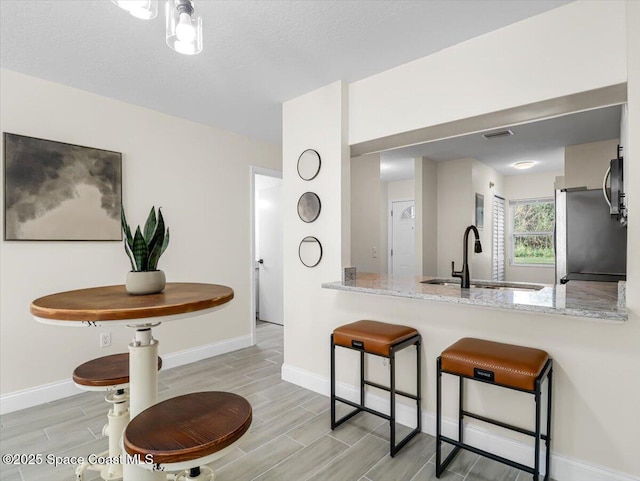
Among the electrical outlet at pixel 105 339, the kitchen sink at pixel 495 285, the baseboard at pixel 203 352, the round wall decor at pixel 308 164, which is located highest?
the round wall decor at pixel 308 164

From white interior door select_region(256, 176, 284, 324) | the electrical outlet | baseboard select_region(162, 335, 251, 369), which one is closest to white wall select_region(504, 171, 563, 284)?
white interior door select_region(256, 176, 284, 324)

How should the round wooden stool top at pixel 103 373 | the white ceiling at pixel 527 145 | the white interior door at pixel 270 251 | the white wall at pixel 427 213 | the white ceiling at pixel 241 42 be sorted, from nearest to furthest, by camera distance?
1. the round wooden stool top at pixel 103 373
2. the white ceiling at pixel 241 42
3. the white ceiling at pixel 527 145
4. the white wall at pixel 427 213
5. the white interior door at pixel 270 251

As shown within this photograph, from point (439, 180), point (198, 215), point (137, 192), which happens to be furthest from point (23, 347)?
point (439, 180)

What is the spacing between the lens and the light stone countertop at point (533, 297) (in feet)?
5.22

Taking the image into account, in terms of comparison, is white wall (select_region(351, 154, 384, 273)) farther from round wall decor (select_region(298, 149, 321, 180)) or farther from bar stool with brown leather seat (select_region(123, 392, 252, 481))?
bar stool with brown leather seat (select_region(123, 392, 252, 481))

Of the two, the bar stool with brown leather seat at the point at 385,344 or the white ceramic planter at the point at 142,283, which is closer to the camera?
the white ceramic planter at the point at 142,283

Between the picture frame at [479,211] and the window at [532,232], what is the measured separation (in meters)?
1.12

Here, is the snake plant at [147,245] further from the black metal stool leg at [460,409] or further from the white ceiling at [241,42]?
the black metal stool leg at [460,409]

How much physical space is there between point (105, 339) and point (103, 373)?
5.30 feet

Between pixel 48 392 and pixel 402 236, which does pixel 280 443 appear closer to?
pixel 48 392

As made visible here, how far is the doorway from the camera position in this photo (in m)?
5.19

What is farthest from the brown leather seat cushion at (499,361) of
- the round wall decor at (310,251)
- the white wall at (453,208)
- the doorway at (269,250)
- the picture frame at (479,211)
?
the doorway at (269,250)

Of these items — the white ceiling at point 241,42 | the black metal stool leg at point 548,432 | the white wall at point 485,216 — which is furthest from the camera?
the white wall at point 485,216

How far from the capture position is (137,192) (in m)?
3.24
